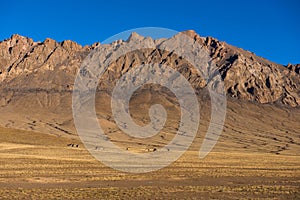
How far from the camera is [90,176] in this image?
4447cm

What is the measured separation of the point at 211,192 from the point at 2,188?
55.8 ft

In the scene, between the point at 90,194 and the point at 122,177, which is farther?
the point at 122,177

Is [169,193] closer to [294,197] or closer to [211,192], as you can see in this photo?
[211,192]

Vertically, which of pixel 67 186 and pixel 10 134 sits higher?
pixel 10 134

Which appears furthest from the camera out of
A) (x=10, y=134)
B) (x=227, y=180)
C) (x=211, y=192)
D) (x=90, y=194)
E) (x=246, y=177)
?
(x=10, y=134)

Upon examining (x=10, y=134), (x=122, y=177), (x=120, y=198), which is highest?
(x=10, y=134)

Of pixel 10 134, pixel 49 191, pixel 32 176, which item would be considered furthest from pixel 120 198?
pixel 10 134

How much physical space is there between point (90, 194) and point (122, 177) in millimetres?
12969

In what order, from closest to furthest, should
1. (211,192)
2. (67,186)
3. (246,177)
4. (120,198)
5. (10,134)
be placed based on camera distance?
(120,198) → (211,192) → (67,186) → (246,177) → (10,134)

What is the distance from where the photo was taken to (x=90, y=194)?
103 feet

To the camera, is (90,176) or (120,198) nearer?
(120,198)

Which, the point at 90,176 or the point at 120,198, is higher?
the point at 90,176

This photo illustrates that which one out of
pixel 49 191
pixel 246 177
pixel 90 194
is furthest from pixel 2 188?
pixel 246 177

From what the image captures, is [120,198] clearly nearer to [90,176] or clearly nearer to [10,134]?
[90,176]
